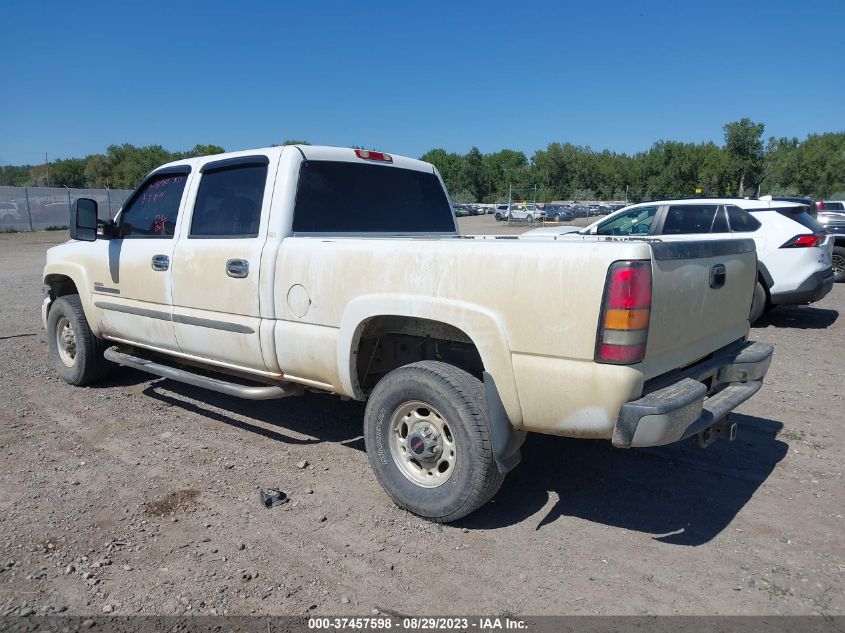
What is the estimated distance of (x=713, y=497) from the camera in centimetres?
381

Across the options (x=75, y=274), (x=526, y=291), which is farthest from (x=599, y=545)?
(x=75, y=274)

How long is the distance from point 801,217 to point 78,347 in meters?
9.19

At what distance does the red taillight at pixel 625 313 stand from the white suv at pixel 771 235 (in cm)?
581

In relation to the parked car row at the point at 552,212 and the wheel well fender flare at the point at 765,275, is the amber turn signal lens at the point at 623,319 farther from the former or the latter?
the parked car row at the point at 552,212

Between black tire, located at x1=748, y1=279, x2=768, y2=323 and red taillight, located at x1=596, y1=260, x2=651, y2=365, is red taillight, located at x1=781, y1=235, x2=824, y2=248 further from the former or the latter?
red taillight, located at x1=596, y1=260, x2=651, y2=365

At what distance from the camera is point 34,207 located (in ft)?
109

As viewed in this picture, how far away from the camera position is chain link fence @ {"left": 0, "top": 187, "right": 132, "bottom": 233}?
32000 millimetres

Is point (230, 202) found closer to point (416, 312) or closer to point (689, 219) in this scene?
point (416, 312)

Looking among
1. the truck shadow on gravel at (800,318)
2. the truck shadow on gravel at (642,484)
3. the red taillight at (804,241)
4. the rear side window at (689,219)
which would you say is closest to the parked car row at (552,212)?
the truck shadow on gravel at (800,318)

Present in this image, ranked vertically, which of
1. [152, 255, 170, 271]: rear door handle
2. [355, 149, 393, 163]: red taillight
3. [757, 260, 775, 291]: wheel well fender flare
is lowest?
[757, 260, 775, 291]: wheel well fender flare

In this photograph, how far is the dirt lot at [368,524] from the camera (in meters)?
2.86

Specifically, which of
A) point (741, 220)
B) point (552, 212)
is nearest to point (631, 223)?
point (741, 220)

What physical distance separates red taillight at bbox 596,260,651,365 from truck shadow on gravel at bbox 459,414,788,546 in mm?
1227

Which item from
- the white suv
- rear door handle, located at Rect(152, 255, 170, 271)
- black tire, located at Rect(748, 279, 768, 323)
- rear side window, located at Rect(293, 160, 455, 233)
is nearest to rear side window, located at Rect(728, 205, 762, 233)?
the white suv
